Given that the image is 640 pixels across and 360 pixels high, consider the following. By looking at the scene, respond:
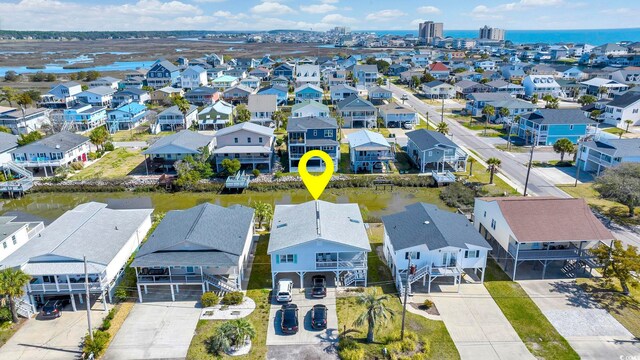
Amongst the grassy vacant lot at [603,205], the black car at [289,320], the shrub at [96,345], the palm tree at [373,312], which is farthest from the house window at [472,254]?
the shrub at [96,345]

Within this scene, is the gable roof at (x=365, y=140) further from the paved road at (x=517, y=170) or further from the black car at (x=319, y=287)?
the black car at (x=319, y=287)

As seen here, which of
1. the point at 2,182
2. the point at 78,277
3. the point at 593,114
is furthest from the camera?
the point at 593,114

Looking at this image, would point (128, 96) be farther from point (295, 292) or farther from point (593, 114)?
point (593, 114)

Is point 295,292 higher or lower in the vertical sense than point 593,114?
lower

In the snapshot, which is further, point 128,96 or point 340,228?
point 128,96

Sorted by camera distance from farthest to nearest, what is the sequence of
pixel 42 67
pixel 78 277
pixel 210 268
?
pixel 42 67, pixel 210 268, pixel 78 277

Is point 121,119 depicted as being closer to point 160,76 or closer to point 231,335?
point 160,76

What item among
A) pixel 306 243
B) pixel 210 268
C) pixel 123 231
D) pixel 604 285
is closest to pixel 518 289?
pixel 604 285
